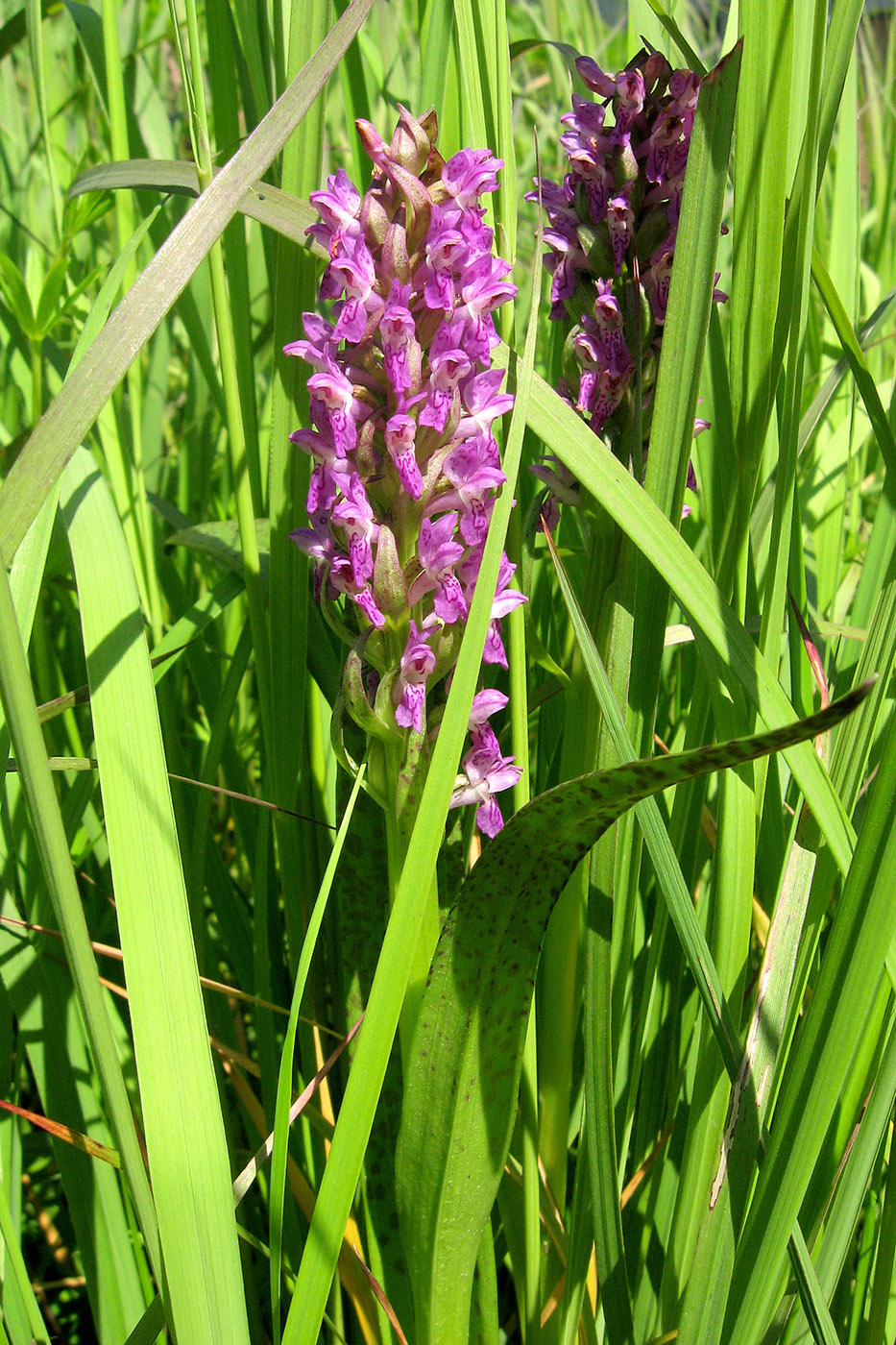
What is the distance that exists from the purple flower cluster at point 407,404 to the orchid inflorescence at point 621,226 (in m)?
0.19

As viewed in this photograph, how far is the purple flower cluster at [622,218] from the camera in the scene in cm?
102

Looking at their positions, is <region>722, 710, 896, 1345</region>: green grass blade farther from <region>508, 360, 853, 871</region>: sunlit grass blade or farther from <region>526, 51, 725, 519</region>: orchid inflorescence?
<region>526, 51, 725, 519</region>: orchid inflorescence

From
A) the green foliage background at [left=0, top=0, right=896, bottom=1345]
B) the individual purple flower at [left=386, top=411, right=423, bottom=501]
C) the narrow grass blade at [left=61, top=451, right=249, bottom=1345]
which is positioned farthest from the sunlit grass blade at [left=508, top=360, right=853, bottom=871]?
the narrow grass blade at [left=61, top=451, right=249, bottom=1345]

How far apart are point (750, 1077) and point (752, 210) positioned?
2.54 feet

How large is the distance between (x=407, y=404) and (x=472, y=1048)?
1.83ft

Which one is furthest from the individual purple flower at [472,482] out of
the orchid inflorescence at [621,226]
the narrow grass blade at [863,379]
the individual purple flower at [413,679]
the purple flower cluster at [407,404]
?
the narrow grass blade at [863,379]

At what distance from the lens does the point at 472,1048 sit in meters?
0.82

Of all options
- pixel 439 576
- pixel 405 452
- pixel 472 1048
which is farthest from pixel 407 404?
pixel 472 1048

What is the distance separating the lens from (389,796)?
0.92 m

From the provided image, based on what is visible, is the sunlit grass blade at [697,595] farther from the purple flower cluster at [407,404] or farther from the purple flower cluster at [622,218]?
the purple flower cluster at [622,218]

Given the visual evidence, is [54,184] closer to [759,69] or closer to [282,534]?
[282,534]

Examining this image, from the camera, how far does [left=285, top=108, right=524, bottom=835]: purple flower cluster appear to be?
2.74ft

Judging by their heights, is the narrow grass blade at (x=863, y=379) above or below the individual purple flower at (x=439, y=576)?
above

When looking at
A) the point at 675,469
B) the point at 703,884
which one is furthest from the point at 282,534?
the point at 703,884
